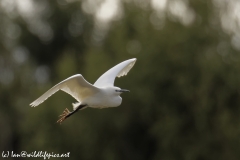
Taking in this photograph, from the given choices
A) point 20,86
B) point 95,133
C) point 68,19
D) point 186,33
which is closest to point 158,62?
point 186,33

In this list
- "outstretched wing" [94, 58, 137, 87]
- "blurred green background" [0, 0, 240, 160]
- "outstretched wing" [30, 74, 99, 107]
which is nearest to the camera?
"outstretched wing" [30, 74, 99, 107]

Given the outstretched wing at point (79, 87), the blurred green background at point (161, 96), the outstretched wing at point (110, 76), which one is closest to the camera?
the outstretched wing at point (79, 87)

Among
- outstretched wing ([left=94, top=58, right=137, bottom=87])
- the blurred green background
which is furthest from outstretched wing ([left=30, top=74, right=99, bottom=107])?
the blurred green background

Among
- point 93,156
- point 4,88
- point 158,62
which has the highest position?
point 4,88

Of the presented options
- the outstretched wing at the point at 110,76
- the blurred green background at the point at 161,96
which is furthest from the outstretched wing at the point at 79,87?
the blurred green background at the point at 161,96

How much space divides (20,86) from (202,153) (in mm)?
9455

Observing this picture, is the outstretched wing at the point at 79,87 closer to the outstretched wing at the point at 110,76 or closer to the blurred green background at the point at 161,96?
the outstretched wing at the point at 110,76

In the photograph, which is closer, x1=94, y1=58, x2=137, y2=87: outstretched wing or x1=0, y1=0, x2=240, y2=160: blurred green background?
x1=94, y1=58, x2=137, y2=87: outstretched wing

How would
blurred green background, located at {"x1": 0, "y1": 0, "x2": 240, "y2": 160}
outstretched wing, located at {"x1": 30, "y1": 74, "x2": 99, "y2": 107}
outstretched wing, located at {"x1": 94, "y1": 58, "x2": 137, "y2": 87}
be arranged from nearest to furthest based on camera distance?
outstretched wing, located at {"x1": 30, "y1": 74, "x2": 99, "y2": 107}
outstretched wing, located at {"x1": 94, "y1": 58, "x2": 137, "y2": 87}
blurred green background, located at {"x1": 0, "y1": 0, "x2": 240, "y2": 160}

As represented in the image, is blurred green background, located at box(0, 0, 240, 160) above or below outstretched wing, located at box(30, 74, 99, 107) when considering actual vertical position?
above

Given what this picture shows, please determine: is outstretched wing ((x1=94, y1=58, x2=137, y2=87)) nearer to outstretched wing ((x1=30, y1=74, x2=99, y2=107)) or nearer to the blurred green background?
outstretched wing ((x1=30, y1=74, x2=99, y2=107))

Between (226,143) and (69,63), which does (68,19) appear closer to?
(69,63)

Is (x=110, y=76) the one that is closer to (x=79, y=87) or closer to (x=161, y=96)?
(x=79, y=87)

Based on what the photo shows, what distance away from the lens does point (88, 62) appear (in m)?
21.6
